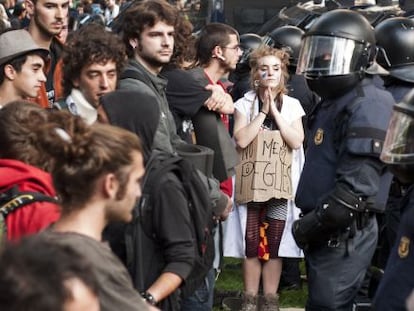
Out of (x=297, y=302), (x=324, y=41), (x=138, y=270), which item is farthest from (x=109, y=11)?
(x=138, y=270)

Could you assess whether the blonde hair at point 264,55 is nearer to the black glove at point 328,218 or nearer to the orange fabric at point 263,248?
the orange fabric at point 263,248

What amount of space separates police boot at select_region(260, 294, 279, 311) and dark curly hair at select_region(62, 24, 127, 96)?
3.06 meters

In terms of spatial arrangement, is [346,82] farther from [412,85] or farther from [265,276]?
[265,276]

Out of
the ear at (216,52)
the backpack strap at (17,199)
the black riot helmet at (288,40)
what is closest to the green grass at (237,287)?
the black riot helmet at (288,40)

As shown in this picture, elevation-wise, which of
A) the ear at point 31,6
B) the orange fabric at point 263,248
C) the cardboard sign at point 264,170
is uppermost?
the ear at point 31,6

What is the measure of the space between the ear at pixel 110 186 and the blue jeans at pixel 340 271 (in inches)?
95.6

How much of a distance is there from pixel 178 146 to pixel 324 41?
43.8 inches

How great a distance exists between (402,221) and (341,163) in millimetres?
1074

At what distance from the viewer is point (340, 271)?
A: 5836mm

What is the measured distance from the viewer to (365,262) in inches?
233

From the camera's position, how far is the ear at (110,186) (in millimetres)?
3615

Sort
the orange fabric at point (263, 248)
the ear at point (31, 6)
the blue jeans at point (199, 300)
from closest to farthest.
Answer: the blue jeans at point (199, 300)
the ear at point (31, 6)
the orange fabric at point (263, 248)

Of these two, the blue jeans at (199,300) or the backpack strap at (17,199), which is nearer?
the backpack strap at (17,199)

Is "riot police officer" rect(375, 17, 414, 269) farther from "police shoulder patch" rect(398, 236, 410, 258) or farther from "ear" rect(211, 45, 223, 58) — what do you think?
"police shoulder patch" rect(398, 236, 410, 258)
